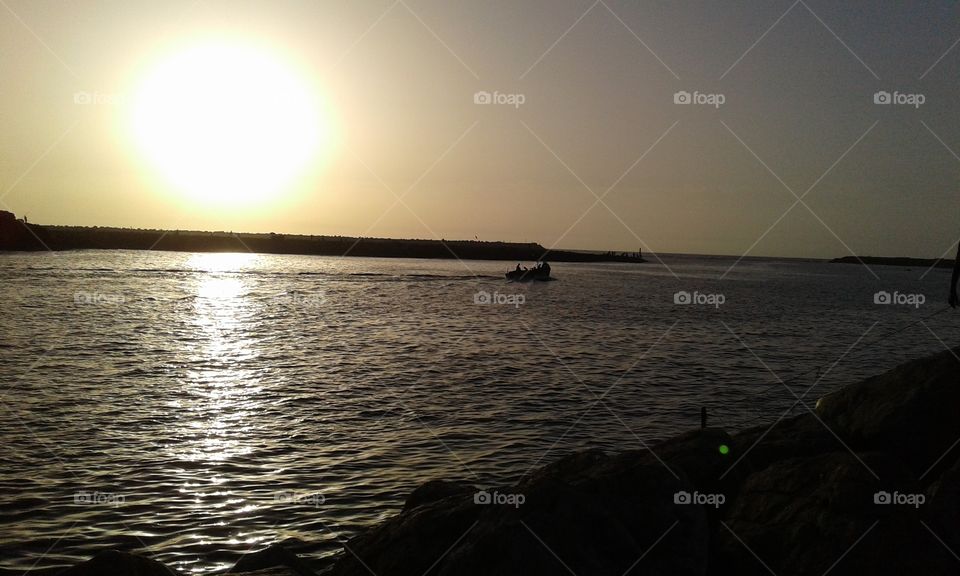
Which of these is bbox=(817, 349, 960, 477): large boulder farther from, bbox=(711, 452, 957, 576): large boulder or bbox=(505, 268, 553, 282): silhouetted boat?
bbox=(505, 268, 553, 282): silhouetted boat

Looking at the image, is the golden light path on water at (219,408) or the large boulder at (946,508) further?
the golden light path on water at (219,408)

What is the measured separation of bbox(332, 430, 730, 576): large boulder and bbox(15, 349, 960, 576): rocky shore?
0.02 meters

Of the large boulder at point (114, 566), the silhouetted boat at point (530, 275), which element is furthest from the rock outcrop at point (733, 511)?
the silhouetted boat at point (530, 275)

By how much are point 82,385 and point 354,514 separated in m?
14.3

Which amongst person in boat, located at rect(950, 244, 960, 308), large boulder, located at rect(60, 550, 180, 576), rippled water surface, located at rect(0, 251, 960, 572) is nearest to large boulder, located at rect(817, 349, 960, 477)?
person in boat, located at rect(950, 244, 960, 308)

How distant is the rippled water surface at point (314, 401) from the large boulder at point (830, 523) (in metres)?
5.76

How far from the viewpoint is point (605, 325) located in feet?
139

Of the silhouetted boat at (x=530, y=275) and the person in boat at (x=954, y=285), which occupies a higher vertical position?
the silhouetted boat at (x=530, y=275)

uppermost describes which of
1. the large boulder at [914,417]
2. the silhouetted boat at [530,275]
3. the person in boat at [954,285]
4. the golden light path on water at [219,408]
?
the silhouetted boat at [530,275]

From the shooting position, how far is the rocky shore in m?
7.08

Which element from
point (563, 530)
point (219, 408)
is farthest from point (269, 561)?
point (219, 408)

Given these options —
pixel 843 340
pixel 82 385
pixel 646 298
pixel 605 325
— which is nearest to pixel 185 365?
pixel 82 385

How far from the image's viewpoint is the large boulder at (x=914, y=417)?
9.32 meters

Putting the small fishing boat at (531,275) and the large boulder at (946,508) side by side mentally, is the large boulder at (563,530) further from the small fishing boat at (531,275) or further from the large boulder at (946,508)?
the small fishing boat at (531,275)
